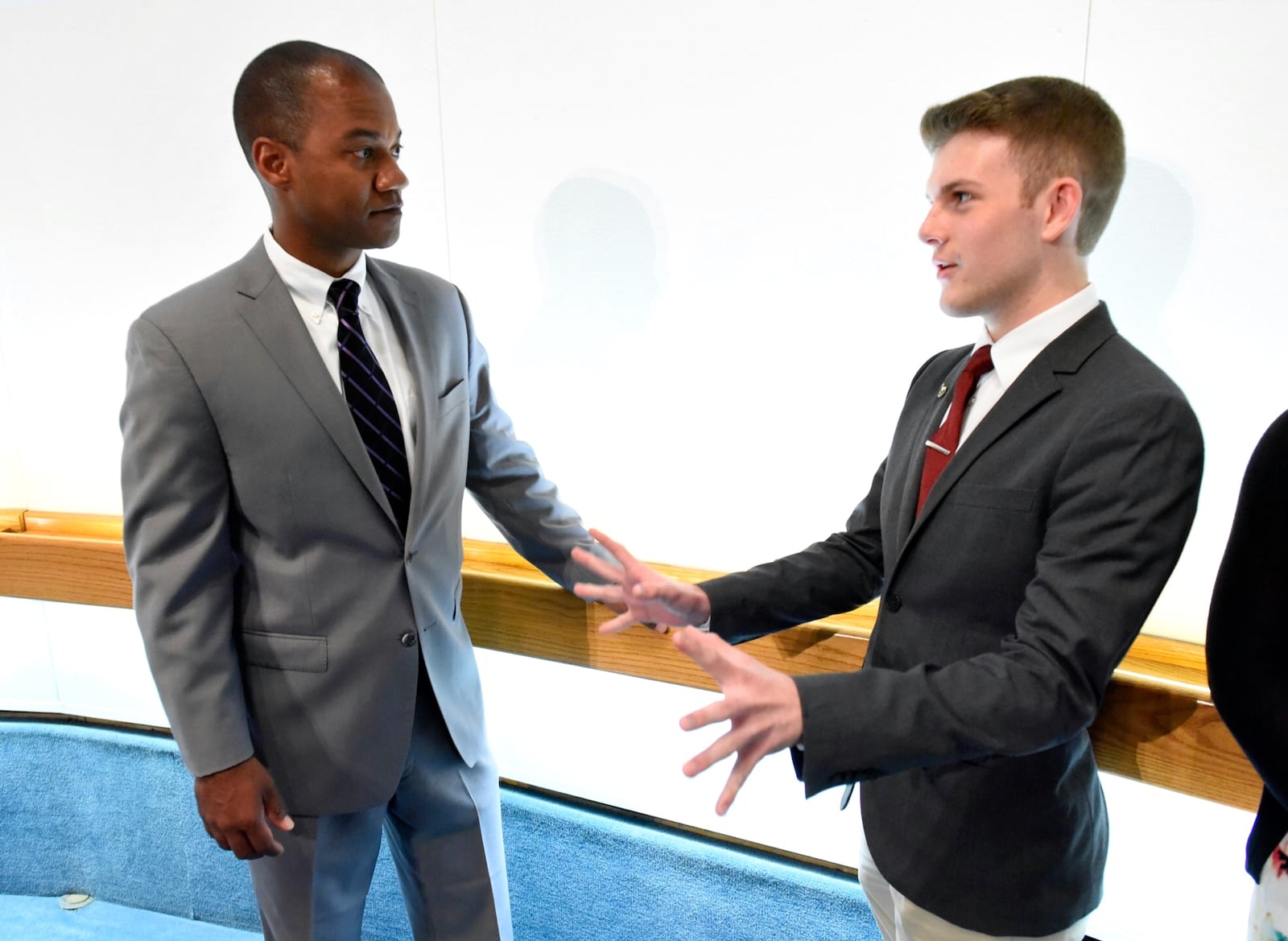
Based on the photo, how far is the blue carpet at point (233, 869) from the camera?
2.05m

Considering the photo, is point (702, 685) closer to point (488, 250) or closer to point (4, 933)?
point (488, 250)

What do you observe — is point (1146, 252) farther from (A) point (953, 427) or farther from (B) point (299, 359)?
(B) point (299, 359)

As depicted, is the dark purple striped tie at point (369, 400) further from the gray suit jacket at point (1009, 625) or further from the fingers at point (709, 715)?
the fingers at point (709, 715)

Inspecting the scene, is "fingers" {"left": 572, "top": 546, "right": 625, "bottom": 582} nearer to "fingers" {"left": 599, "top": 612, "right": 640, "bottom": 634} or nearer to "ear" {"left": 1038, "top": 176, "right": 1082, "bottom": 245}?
"fingers" {"left": 599, "top": 612, "right": 640, "bottom": 634}

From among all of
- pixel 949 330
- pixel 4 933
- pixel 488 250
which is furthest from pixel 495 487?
pixel 4 933

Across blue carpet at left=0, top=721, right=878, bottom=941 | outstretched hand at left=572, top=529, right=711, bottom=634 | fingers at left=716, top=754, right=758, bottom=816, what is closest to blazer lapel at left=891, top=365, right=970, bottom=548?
outstretched hand at left=572, top=529, right=711, bottom=634

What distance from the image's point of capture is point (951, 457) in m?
1.15

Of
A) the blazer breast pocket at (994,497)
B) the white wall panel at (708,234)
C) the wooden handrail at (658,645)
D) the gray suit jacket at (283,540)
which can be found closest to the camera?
the blazer breast pocket at (994,497)

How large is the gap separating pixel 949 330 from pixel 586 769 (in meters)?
1.34

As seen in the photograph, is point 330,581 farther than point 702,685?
No

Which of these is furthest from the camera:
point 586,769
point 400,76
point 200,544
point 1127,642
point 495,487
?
point 586,769

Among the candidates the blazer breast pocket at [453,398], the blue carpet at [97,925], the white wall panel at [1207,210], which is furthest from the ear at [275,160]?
the blue carpet at [97,925]

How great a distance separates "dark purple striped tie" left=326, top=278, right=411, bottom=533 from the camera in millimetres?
1359

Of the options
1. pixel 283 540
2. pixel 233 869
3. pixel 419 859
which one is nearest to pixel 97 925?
pixel 233 869
